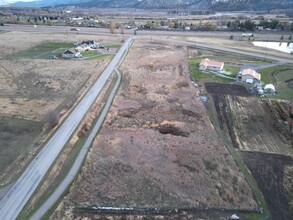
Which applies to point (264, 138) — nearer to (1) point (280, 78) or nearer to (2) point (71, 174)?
(2) point (71, 174)

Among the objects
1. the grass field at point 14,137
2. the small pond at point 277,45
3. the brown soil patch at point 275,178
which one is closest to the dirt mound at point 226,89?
the brown soil patch at point 275,178

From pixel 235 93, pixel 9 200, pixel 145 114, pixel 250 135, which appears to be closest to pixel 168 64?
pixel 235 93

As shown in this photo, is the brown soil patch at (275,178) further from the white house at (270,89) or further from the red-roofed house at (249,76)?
the red-roofed house at (249,76)

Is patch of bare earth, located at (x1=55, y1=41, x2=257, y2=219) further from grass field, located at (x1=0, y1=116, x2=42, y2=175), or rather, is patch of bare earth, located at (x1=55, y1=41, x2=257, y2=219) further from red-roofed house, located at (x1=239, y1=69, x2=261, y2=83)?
red-roofed house, located at (x1=239, y1=69, x2=261, y2=83)

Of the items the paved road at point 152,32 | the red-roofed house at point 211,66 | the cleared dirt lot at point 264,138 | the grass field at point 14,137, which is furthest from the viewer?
the paved road at point 152,32

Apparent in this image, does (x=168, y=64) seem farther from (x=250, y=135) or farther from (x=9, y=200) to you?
(x=9, y=200)

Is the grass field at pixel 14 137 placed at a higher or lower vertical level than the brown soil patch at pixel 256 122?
higher

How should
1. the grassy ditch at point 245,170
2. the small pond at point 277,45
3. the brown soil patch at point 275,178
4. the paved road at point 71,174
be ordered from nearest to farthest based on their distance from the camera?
the paved road at point 71,174, the grassy ditch at point 245,170, the brown soil patch at point 275,178, the small pond at point 277,45
